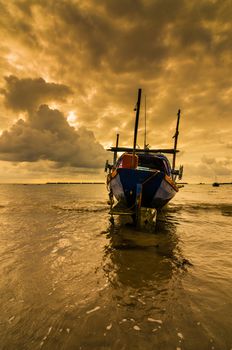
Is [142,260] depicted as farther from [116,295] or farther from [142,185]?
[142,185]

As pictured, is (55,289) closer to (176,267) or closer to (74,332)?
(74,332)

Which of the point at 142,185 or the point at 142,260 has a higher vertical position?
the point at 142,185

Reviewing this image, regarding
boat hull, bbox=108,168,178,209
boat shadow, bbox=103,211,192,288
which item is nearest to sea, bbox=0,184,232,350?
boat shadow, bbox=103,211,192,288

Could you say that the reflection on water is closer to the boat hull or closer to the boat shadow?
the boat shadow

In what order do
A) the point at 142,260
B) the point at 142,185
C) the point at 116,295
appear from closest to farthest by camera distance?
the point at 116,295 → the point at 142,260 → the point at 142,185

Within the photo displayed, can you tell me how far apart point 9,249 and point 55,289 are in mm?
3620

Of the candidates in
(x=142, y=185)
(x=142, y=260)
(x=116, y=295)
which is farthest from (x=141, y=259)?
(x=142, y=185)

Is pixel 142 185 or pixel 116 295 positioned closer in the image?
pixel 116 295

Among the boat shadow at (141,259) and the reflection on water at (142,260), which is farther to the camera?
the boat shadow at (141,259)

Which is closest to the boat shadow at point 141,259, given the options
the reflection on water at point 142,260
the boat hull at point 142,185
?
the reflection on water at point 142,260

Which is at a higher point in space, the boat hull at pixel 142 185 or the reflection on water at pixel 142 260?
the boat hull at pixel 142 185

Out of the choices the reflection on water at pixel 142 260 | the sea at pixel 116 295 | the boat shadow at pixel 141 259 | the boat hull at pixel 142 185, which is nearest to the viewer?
the sea at pixel 116 295

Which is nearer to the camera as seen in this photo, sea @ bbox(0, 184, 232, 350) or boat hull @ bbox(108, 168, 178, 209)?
sea @ bbox(0, 184, 232, 350)

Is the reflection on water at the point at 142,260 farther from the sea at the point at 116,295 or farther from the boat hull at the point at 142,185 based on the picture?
the boat hull at the point at 142,185
